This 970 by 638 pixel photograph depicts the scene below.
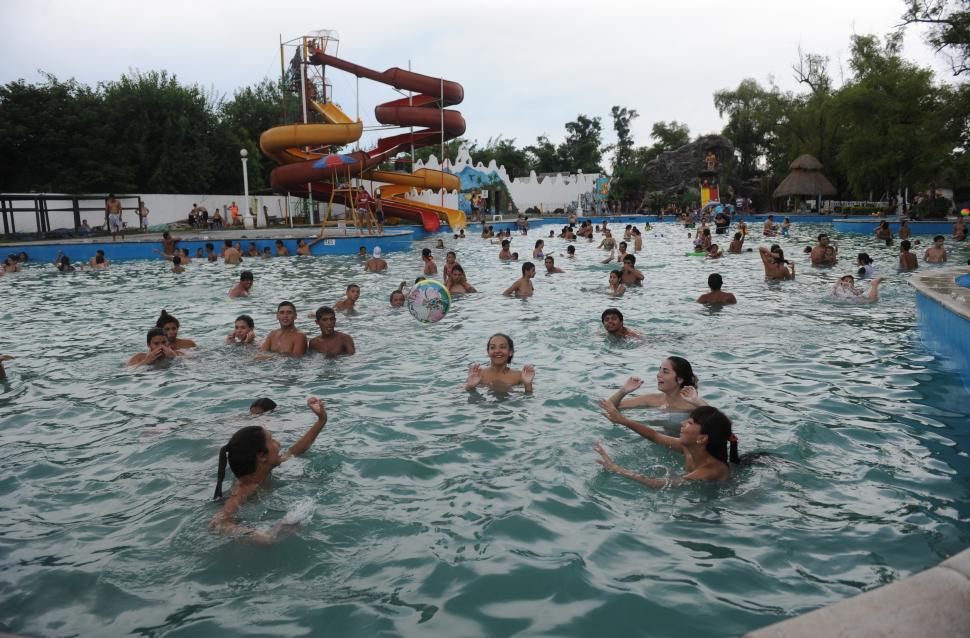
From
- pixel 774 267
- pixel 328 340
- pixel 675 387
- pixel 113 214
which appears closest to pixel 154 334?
pixel 328 340

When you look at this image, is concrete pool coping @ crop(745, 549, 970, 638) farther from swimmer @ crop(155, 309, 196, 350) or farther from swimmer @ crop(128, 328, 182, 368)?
swimmer @ crop(155, 309, 196, 350)

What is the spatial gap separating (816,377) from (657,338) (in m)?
2.31

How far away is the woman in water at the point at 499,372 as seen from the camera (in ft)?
21.7

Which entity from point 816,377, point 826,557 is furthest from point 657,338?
point 826,557

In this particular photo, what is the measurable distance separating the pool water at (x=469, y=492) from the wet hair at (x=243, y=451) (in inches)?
10.9

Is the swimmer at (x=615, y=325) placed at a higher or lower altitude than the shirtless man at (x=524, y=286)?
lower

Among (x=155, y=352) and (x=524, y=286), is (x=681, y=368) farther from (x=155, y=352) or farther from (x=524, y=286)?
(x=524, y=286)

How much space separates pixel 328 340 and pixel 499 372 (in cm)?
261

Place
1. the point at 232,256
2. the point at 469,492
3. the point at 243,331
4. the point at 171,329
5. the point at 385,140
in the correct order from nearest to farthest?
1. the point at 469,492
2. the point at 171,329
3. the point at 243,331
4. the point at 232,256
5. the point at 385,140

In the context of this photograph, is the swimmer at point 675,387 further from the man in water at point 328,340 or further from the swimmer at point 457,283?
the swimmer at point 457,283

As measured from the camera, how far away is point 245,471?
4.26 m

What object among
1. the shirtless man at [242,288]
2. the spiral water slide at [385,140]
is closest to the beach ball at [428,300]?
the shirtless man at [242,288]

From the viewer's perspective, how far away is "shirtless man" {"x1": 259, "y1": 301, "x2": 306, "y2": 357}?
828 centimetres

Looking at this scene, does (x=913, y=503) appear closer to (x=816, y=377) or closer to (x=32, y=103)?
(x=816, y=377)
